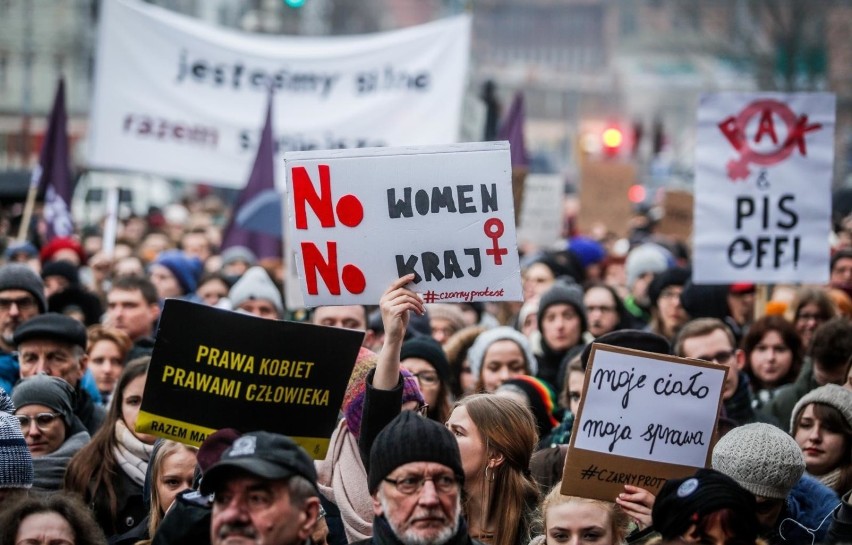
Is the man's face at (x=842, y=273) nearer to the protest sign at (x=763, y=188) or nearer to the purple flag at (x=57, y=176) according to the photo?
the protest sign at (x=763, y=188)

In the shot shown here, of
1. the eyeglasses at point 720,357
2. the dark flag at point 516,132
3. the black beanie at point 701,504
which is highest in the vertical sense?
the dark flag at point 516,132

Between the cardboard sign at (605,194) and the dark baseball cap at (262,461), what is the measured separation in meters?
13.8

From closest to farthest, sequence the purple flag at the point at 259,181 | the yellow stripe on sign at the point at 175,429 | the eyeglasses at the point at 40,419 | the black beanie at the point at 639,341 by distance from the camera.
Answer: the yellow stripe on sign at the point at 175,429 → the eyeglasses at the point at 40,419 → the black beanie at the point at 639,341 → the purple flag at the point at 259,181

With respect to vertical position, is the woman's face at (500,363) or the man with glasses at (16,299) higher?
the man with glasses at (16,299)

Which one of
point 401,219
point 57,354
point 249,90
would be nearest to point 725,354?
point 401,219

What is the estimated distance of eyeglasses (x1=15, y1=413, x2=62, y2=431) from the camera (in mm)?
6895

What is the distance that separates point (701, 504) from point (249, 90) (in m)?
10.6

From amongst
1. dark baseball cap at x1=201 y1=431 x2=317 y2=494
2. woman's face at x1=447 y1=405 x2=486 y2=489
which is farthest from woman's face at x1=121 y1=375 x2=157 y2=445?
dark baseball cap at x1=201 y1=431 x2=317 y2=494

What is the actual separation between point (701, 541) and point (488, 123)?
13060 mm

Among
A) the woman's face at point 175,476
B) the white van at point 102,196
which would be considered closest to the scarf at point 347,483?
the woman's face at point 175,476

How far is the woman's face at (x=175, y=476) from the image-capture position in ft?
19.9

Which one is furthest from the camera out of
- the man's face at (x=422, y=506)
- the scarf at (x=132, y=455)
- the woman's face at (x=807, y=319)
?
the woman's face at (x=807, y=319)

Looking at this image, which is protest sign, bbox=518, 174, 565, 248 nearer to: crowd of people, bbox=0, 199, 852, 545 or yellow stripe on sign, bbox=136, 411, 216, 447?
crowd of people, bbox=0, 199, 852, 545

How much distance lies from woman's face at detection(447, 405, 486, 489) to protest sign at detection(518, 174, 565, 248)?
10.6 m
